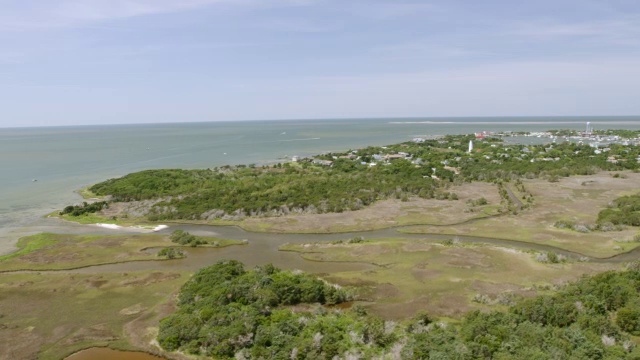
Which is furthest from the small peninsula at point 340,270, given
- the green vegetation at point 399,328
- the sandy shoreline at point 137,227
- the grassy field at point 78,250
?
the sandy shoreline at point 137,227

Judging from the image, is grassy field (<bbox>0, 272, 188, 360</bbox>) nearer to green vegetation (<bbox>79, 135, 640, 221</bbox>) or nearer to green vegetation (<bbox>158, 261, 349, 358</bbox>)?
green vegetation (<bbox>158, 261, 349, 358</bbox>)

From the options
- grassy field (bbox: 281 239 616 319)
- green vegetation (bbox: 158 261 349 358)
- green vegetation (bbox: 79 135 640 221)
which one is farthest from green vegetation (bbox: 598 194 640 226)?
green vegetation (bbox: 158 261 349 358)

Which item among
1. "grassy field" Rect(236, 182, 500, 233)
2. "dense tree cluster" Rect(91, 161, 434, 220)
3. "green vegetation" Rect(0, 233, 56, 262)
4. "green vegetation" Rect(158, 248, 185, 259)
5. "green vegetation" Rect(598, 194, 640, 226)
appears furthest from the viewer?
"dense tree cluster" Rect(91, 161, 434, 220)

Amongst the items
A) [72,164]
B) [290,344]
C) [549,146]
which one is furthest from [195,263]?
[549,146]

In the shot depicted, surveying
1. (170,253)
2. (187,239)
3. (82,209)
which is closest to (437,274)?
(170,253)

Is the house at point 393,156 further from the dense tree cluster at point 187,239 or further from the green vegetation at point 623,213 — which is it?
the dense tree cluster at point 187,239
